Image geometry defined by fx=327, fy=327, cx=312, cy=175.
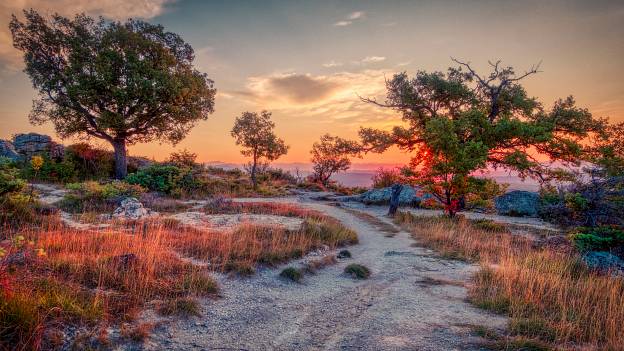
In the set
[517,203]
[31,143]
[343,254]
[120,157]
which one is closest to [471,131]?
[517,203]

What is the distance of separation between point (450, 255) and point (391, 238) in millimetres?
4034

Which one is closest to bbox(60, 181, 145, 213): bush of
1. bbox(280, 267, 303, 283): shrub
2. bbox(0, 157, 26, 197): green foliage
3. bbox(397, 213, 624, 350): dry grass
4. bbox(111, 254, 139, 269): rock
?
bbox(0, 157, 26, 197): green foliage

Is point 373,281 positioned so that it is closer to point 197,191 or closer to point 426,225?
point 426,225

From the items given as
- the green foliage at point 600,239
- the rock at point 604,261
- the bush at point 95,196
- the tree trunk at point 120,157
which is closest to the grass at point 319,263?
the rock at point 604,261

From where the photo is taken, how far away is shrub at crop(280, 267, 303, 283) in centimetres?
904

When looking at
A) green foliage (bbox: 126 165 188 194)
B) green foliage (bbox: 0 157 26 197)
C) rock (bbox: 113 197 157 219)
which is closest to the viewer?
green foliage (bbox: 0 157 26 197)

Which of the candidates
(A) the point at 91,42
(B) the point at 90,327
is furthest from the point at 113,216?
(A) the point at 91,42

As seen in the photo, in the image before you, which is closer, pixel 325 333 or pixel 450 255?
pixel 325 333

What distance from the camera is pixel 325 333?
5.93 metres

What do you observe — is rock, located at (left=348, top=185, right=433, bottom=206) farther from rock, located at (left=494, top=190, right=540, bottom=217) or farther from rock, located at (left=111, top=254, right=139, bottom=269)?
rock, located at (left=111, top=254, right=139, bottom=269)

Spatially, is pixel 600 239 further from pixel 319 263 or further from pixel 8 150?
pixel 8 150

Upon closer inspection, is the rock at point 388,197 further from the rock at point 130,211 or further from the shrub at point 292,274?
the shrub at point 292,274

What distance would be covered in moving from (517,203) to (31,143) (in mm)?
46044

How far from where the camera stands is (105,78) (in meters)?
28.3
